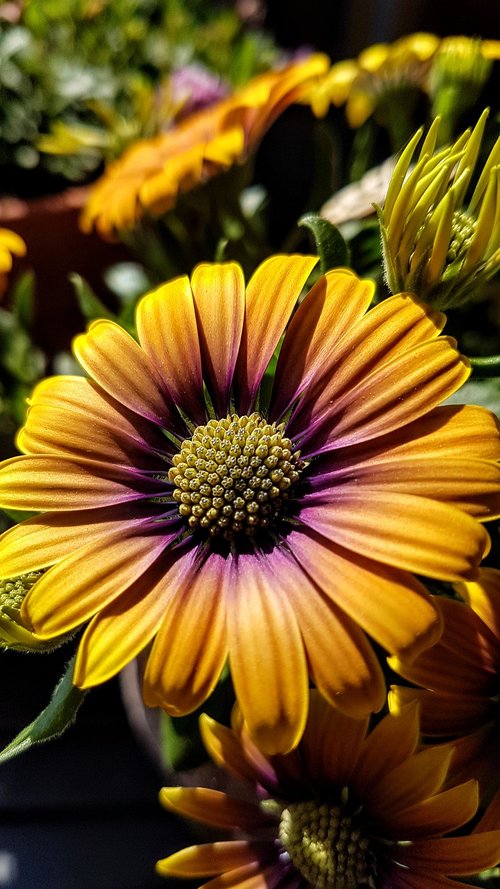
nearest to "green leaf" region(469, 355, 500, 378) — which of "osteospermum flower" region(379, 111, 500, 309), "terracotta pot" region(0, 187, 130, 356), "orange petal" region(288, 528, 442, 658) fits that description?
"osteospermum flower" region(379, 111, 500, 309)

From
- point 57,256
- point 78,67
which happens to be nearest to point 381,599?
point 57,256

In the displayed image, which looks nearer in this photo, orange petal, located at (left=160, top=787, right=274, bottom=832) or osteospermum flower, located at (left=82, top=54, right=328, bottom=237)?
orange petal, located at (left=160, top=787, right=274, bottom=832)

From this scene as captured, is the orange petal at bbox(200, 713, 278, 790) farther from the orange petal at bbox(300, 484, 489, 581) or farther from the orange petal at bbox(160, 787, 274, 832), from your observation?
the orange petal at bbox(300, 484, 489, 581)

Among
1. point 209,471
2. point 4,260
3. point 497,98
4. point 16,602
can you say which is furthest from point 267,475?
point 497,98

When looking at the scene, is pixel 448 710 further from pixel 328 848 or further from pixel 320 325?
pixel 320 325

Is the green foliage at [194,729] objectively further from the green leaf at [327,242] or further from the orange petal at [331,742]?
the green leaf at [327,242]

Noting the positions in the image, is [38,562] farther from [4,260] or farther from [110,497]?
[4,260]

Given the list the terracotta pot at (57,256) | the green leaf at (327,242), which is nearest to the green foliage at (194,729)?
the green leaf at (327,242)
